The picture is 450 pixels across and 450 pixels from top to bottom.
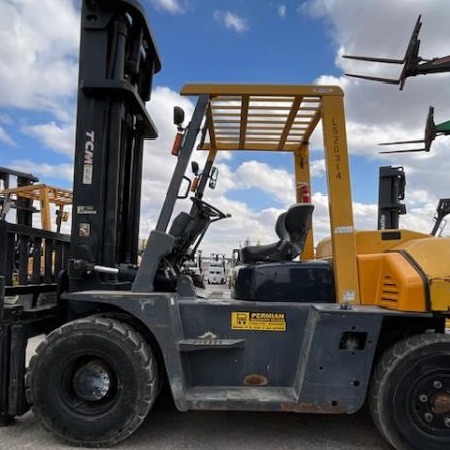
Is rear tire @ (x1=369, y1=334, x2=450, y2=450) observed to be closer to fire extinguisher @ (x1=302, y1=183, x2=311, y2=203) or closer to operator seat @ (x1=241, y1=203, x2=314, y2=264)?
operator seat @ (x1=241, y1=203, x2=314, y2=264)

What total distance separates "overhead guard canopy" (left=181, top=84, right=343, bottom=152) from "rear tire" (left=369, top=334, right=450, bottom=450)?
2.36 m

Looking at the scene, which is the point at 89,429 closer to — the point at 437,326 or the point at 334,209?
the point at 334,209

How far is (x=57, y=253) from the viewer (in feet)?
18.8

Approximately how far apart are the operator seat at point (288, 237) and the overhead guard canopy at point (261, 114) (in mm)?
976

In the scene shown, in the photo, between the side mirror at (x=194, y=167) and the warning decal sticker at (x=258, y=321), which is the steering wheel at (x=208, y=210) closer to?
the side mirror at (x=194, y=167)

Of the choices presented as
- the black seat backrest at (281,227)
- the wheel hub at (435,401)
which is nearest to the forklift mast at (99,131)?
the black seat backrest at (281,227)

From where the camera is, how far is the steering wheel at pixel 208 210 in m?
4.83

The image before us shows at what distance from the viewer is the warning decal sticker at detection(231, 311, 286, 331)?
441 cm

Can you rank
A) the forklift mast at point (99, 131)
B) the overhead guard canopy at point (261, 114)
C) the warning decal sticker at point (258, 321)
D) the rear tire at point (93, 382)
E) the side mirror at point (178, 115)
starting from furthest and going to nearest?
the forklift mast at point (99, 131) → the overhead guard canopy at point (261, 114) → the side mirror at point (178, 115) → the warning decal sticker at point (258, 321) → the rear tire at point (93, 382)

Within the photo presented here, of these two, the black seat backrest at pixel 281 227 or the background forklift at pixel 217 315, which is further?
the black seat backrest at pixel 281 227

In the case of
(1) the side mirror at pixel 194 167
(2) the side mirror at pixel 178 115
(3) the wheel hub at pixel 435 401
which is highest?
(2) the side mirror at pixel 178 115

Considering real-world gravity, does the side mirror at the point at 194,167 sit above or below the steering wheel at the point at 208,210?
above

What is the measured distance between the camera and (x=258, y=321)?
14.5 ft

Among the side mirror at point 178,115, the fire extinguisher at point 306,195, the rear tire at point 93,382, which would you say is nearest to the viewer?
the rear tire at point 93,382
